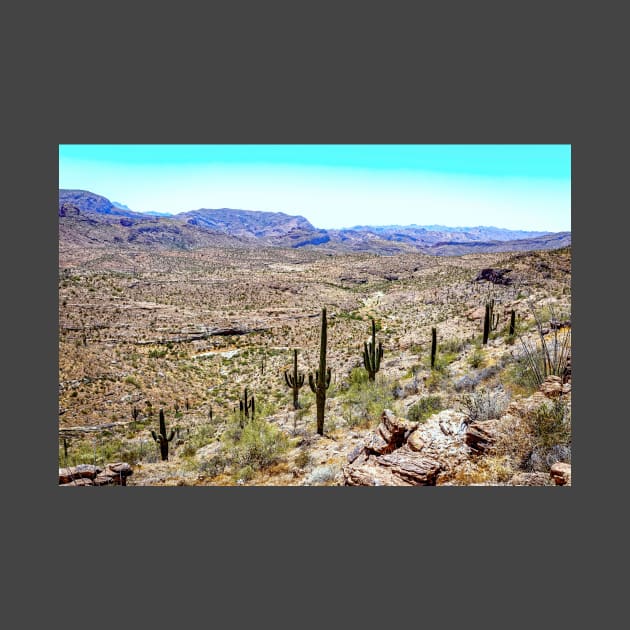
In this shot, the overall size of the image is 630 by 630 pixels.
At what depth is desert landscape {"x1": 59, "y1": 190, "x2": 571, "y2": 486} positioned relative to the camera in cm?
913

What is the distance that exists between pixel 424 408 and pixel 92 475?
27.8 ft

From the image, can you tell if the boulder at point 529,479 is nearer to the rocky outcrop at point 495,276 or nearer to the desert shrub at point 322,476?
the desert shrub at point 322,476

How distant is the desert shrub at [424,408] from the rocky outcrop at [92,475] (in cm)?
747

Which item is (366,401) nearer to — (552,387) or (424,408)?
(424,408)

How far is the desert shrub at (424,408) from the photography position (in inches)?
450

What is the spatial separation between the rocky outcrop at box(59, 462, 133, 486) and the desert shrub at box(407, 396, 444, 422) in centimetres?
747

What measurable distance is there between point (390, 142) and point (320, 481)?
288 inches

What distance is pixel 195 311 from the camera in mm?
46000

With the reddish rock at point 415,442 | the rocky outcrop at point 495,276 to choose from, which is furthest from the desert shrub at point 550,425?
the rocky outcrop at point 495,276

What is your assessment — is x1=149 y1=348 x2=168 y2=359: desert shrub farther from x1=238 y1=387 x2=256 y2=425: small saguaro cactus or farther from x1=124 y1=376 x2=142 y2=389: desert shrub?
x1=238 y1=387 x2=256 y2=425: small saguaro cactus

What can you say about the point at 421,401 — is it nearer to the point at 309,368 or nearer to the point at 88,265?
the point at 309,368

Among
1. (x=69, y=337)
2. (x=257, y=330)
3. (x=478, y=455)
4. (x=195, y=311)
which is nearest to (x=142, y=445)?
(x=478, y=455)

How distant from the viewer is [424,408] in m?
11.9

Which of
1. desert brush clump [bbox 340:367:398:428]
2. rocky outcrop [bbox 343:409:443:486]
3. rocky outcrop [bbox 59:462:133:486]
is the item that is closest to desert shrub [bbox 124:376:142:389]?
desert brush clump [bbox 340:367:398:428]
